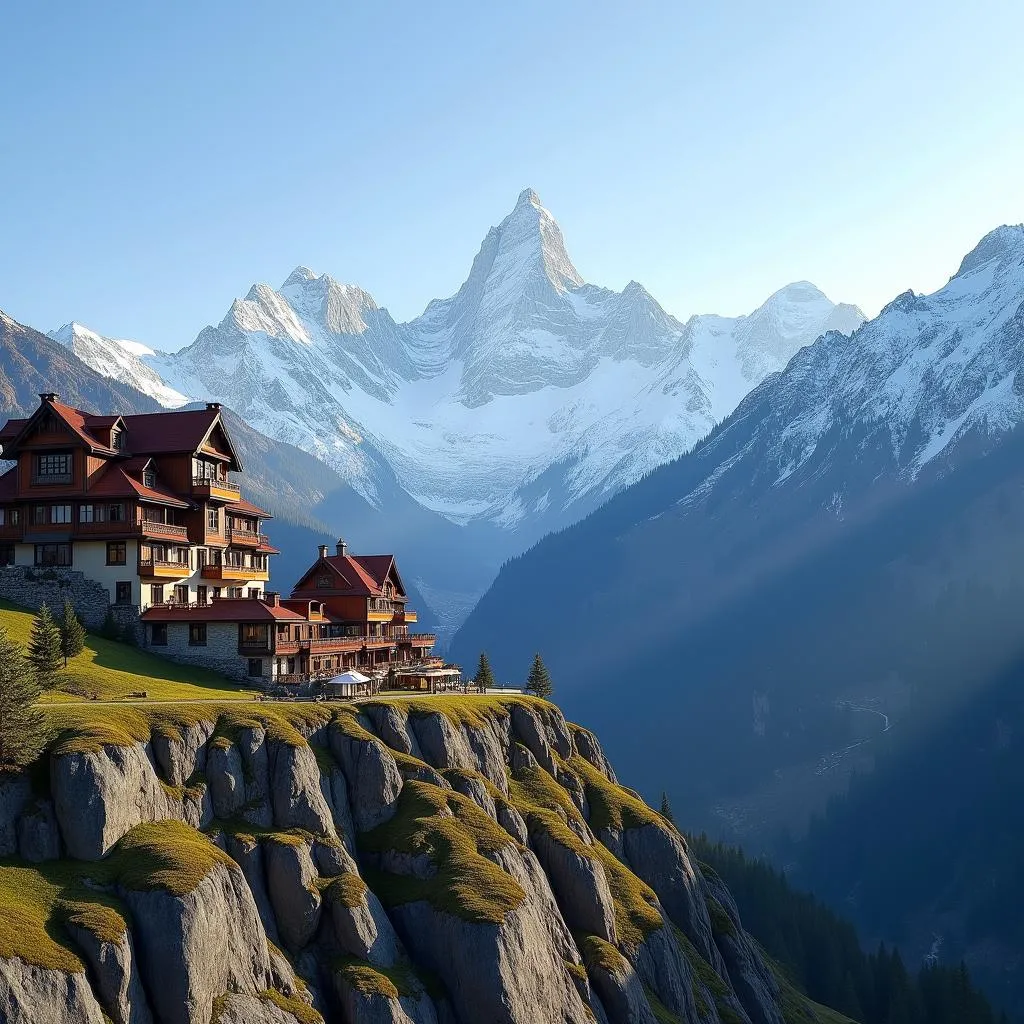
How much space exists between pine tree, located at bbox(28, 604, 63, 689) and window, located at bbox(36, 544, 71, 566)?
2434 centimetres

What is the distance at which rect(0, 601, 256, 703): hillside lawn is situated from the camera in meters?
82.1

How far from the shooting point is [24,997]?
169 ft

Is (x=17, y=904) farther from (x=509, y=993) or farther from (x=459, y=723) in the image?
(x=459, y=723)

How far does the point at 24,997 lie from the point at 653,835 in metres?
66.3

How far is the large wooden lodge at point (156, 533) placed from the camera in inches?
4033

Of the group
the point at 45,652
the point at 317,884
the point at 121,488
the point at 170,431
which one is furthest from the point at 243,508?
the point at 317,884

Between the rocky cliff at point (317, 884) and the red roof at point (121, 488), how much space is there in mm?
29564

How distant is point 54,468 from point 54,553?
24.4 feet

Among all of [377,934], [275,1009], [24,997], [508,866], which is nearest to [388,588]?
[508,866]

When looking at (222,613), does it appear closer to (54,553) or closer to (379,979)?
(54,553)

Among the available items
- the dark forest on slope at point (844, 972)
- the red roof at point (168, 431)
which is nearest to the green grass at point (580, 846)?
the red roof at point (168, 431)

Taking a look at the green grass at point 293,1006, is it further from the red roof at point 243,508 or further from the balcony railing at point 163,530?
the red roof at point 243,508

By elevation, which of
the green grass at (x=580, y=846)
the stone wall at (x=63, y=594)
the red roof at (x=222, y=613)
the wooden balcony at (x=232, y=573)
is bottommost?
the green grass at (x=580, y=846)

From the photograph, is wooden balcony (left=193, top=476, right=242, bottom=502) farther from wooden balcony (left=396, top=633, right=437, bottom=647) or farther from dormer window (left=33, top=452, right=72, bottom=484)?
wooden balcony (left=396, top=633, right=437, bottom=647)
